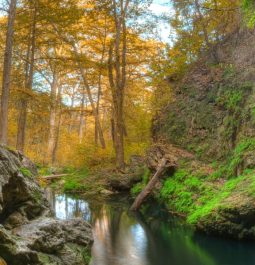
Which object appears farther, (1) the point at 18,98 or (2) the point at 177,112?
(2) the point at 177,112

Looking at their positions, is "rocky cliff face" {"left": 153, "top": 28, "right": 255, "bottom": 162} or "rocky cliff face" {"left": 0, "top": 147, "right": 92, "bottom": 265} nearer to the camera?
"rocky cliff face" {"left": 0, "top": 147, "right": 92, "bottom": 265}

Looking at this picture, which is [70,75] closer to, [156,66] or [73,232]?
[156,66]

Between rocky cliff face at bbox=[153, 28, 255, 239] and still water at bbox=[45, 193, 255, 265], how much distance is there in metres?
0.61

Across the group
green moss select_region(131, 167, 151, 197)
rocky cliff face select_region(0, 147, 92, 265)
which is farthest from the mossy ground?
rocky cliff face select_region(0, 147, 92, 265)

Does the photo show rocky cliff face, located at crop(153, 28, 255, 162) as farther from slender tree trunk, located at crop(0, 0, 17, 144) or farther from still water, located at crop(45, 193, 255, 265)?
slender tree trunk, located at crop(0, 0, 17, 144)

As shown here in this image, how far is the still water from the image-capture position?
8539 millimetres

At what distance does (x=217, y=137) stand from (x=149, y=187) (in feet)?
12.0

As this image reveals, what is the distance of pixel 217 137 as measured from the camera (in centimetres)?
1556

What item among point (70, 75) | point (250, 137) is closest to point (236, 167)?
point (250, 137)

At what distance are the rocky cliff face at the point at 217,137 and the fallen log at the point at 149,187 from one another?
56 cm

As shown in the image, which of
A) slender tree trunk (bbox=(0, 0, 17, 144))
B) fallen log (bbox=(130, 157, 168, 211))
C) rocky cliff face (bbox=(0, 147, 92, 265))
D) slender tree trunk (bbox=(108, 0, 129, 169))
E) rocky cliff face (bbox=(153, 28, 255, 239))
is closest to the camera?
rocky cliff face (bbox=(0, 147, 92, 265))

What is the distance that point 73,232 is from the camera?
323 inches

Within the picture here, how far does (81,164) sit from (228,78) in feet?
35.0

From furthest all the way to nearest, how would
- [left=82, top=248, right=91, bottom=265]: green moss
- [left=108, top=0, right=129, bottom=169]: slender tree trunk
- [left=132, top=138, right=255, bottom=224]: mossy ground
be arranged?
[left=108, top=0, right=129, bottom=169]: slender tree trunk < [left=132, top=138, right=255, bottom=224]: mossy ground < [left=82, top=248, right=91, bottom=265]: green moss
